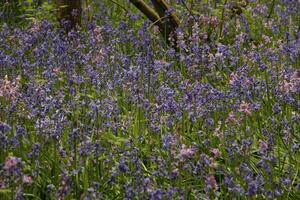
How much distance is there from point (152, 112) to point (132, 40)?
2.50m

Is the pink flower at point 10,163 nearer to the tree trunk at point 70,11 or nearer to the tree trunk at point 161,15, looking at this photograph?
the tree trunk at point 161,15

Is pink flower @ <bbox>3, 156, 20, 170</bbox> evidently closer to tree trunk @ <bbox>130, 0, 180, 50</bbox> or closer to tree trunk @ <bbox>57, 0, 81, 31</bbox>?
tree trunk @ <bbox>130, 0, 180, 50</bbox>

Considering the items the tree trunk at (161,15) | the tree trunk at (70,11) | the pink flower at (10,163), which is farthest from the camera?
the tree trunk at (70,11)

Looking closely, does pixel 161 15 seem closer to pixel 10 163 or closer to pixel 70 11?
pixel 70 11

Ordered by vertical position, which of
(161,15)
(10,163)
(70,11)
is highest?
(70,11)

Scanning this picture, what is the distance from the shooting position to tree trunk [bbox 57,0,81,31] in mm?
7387

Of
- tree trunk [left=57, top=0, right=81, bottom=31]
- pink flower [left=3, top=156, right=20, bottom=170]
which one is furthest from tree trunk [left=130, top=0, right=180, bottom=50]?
pink flower [left=3, top=156, right=20, bottom=170]

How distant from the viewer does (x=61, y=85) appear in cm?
549

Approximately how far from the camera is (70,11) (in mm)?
7480

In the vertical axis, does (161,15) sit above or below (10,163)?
below

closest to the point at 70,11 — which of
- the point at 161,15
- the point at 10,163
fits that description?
the point at 161,15

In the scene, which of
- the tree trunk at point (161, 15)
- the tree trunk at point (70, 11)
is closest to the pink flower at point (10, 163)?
the tree trunk at point (161, 15)

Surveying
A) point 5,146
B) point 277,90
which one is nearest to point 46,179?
point 5,146

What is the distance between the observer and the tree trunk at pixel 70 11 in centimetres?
739
